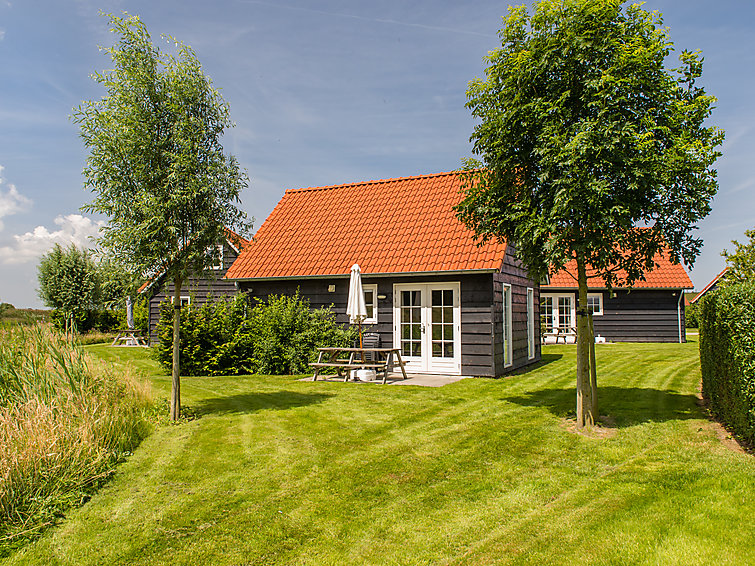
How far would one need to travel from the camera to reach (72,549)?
4.17 meters

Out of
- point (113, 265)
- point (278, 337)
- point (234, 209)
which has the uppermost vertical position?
point (234, 209)

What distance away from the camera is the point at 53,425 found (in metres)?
5.61

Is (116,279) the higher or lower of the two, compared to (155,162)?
Answer: lower

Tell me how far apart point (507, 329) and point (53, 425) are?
10.7m

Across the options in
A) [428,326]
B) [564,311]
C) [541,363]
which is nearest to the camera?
[428,326]

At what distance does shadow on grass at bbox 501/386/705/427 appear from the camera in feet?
25.8

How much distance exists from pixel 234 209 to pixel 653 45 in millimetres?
6450

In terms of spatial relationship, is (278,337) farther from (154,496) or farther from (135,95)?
(154,496)

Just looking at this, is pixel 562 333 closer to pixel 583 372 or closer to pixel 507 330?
pixel 507 330

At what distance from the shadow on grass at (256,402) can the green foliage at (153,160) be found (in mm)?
2465

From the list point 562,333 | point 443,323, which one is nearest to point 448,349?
point 443,323

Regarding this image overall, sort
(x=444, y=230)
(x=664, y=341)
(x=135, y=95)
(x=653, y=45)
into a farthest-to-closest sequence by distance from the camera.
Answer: (x=664, y=341), (x=444, y=230), (x=135, y=95), (x=653, y=45)

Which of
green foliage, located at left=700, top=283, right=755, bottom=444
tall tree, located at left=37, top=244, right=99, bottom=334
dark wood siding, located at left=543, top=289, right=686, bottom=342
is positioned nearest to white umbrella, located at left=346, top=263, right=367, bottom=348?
green foliage, located at left=700, top=283, right=755, bottom=444

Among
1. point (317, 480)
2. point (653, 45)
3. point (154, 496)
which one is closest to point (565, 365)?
point (653, 45)
